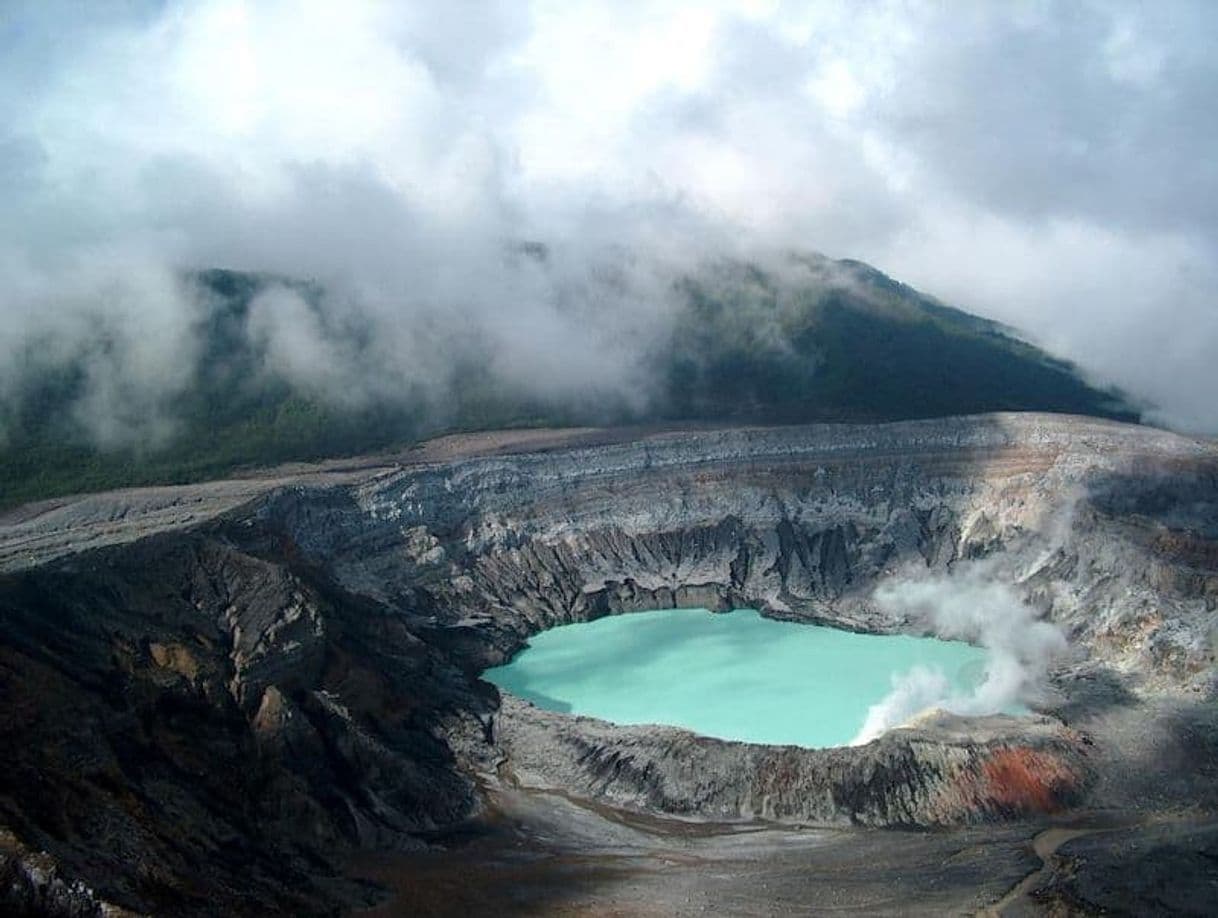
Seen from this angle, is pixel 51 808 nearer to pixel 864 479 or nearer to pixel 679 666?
pixel 679 666

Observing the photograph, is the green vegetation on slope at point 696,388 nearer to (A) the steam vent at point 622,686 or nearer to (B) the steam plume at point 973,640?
(A) the steam vent at point 622,686

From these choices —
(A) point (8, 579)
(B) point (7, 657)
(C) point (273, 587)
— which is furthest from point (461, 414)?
(B) point (7, 657)

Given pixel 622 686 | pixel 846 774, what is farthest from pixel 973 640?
pixel 846 774

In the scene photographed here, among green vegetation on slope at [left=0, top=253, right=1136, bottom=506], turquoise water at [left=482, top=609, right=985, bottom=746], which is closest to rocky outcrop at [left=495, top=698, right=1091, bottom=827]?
turquoise water at [left=482, top=609, right=985, bottom=746]

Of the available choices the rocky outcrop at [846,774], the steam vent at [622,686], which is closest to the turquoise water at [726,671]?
the steam vent at [622,686]

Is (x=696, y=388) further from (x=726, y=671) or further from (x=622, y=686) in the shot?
(x=622, y=686)
